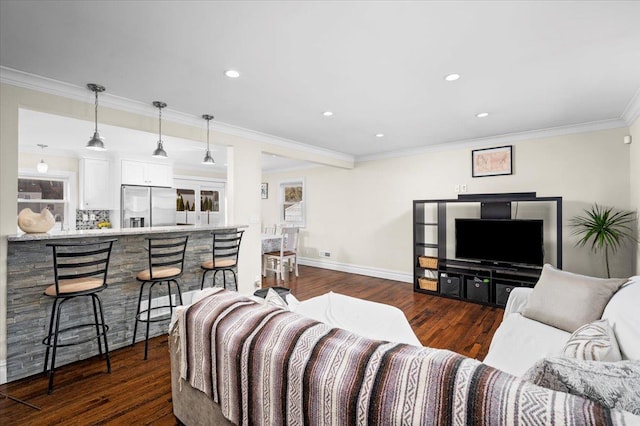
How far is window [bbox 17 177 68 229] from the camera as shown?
524 cm

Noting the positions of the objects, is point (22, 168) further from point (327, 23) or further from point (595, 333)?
point (595, 333)

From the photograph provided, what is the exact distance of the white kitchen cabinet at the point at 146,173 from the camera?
5.79m

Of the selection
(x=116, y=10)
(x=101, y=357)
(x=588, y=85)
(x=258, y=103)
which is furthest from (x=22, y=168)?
(x=588, y=85)

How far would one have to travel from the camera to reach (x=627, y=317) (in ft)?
5.08

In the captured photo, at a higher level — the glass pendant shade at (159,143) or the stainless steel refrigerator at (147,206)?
the glass pendant shade at (159,143)

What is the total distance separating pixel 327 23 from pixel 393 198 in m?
4.17

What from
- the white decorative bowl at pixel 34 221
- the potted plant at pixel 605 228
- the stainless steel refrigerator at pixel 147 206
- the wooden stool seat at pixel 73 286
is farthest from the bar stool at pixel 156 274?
the potted plant at pixel 605 228

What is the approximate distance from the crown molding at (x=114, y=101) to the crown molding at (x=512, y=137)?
220 centimetres

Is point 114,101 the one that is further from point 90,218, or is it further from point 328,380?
point 90,218

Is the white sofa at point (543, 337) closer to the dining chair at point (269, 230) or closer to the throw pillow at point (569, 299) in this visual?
the throw pillow at point (569, 299)

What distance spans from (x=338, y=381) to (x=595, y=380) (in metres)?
0.76

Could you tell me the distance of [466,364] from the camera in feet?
3.12

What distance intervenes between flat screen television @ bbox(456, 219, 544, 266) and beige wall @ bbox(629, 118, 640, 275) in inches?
34.9

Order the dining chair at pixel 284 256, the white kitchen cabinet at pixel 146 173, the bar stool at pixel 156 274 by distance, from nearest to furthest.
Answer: the bar stool at pixel 156 274, the dining chair at pixel 284 256, the white kitchen cabinet at pixel 146 173
